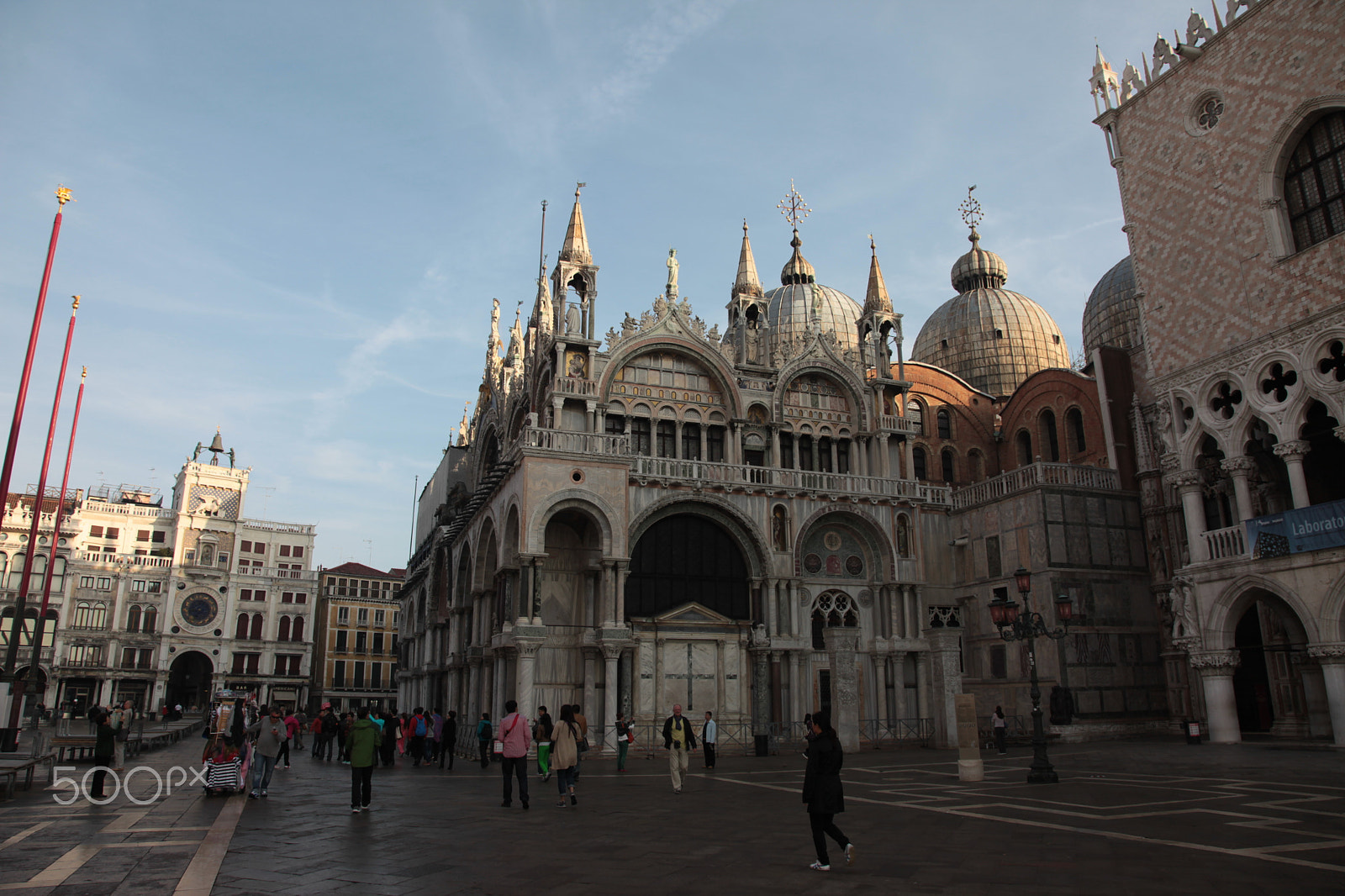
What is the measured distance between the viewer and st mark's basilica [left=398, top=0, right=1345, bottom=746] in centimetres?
2456

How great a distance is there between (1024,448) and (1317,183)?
19019 millimetres

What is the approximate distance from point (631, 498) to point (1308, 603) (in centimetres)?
1895

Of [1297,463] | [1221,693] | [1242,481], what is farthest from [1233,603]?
[1297,463]

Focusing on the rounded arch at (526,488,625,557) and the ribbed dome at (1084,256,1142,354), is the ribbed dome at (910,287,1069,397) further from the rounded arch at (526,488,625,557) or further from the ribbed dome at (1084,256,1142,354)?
the rounded arch at (526,488,625,557)

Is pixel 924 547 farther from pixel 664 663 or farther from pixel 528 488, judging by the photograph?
pixel 528 488

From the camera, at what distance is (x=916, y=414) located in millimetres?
43469

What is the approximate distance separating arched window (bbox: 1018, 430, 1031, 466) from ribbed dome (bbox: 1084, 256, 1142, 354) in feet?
18.4

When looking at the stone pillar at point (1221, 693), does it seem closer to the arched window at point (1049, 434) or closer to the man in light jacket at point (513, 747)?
the arched window at point (1049, 434)

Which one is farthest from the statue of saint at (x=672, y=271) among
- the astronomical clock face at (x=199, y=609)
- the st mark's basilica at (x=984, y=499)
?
the astronomical clock face at (x=199, y=609)

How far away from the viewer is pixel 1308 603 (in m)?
22.9

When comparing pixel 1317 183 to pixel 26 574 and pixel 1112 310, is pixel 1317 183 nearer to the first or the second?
pixel 1112 310

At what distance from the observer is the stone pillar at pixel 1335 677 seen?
22078mm

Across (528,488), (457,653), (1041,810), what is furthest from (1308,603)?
(457,653)

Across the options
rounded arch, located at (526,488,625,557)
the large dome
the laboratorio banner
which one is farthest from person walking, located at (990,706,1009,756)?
the large dome
